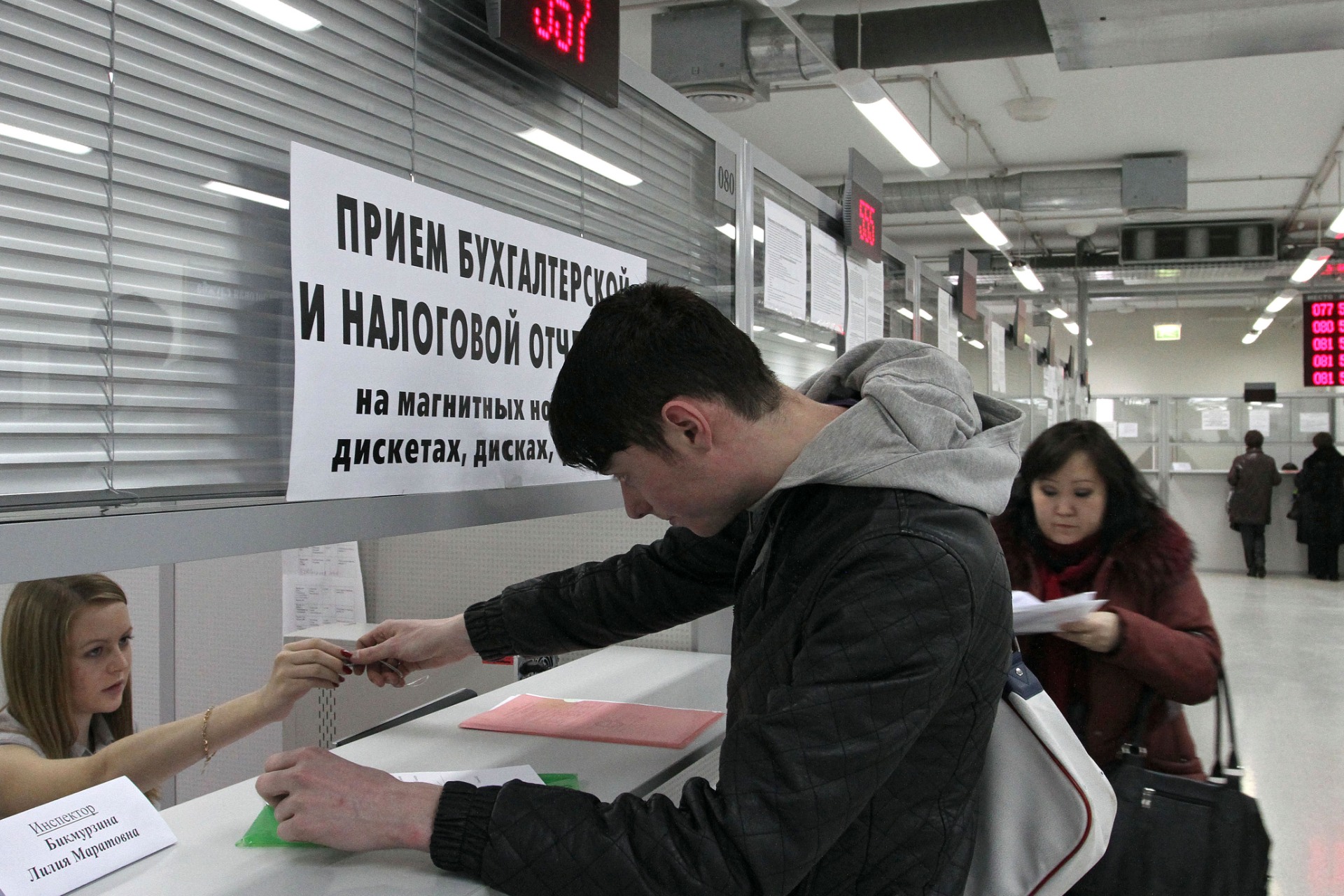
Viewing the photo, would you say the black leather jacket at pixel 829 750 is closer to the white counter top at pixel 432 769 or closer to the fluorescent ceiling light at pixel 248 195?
the white counter top at pixel 432 769

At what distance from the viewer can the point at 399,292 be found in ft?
4.66

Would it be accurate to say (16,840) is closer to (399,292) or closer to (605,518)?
(399,292)

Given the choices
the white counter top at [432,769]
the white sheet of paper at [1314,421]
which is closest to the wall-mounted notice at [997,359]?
the white counter top at [432,769]

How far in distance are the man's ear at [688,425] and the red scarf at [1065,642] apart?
3.73 ft

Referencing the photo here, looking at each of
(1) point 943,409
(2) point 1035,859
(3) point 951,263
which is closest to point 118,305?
(1) point 943,409

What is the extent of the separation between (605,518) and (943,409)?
152 cm

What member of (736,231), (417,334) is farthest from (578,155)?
(736,231)

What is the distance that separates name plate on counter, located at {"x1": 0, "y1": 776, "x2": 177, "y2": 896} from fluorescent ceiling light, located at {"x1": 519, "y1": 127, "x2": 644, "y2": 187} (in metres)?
1.17

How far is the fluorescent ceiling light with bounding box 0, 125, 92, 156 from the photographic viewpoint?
Answer: 994 mm

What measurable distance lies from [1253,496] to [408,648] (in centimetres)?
1173

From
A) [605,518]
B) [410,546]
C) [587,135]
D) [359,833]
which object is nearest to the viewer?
[359,833]

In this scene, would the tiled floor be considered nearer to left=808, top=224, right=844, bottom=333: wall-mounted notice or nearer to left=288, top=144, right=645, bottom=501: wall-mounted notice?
left=808, top=224, right=844, bottom=333: wall-mounted notice

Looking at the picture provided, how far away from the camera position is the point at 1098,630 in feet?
5.98

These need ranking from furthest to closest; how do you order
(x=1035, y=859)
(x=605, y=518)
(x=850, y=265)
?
(x=850, y=265) < (x=605, y=518) < (x=1035, y=859)
